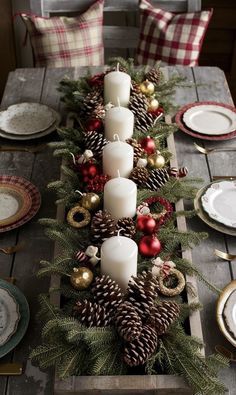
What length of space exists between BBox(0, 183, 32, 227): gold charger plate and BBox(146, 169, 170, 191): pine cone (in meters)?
0.33

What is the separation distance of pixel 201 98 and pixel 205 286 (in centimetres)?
88

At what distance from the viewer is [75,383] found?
34.7 inches

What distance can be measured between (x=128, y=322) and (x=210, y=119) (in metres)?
0.97

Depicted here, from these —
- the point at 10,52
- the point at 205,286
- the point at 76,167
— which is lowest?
the point at 10,52

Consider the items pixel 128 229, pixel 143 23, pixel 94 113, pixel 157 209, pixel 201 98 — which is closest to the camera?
pixel 128 229

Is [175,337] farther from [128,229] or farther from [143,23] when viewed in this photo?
[143,23]

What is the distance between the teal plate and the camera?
1030 millimetres

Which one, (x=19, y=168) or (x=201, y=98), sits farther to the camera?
(x=201, y=98)

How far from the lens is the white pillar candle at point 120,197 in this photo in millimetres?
1106

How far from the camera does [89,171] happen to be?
1.29m

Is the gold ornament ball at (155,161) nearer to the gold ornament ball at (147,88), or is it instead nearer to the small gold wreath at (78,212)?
the small gold wreath at (78,212)

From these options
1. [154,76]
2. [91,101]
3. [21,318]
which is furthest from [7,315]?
[154,76]

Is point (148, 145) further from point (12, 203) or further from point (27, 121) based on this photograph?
point (27, 121)

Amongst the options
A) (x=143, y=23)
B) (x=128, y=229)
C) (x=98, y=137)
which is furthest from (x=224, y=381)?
(x=143, y=23)
